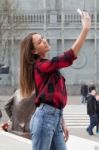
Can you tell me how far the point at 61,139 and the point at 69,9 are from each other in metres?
49.9

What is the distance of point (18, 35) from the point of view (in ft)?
170

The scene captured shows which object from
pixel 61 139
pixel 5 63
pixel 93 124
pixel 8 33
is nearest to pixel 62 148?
pixel 61 139

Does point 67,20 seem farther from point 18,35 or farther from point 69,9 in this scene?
point 18,35

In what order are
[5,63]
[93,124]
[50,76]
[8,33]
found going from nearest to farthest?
[50,76] < [93,124] < [8,33] < [5,63]

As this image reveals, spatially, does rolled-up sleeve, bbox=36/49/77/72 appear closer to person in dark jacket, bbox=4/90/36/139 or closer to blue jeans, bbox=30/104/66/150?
blue jeans, bbox=30/104/66/150

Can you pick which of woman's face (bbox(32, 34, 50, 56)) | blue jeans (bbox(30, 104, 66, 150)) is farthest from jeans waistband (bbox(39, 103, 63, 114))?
woman's face (bbox(32, 34, 50, 56))

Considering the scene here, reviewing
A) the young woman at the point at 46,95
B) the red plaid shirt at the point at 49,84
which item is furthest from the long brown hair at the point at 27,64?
the red plaid shirt at the point at 49,84

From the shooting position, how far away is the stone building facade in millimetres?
52375

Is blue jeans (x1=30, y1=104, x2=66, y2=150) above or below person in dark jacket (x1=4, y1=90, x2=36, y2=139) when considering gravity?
above

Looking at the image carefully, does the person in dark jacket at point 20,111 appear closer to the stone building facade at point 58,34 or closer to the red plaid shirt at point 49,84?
the red plaid shirt at point 49,84

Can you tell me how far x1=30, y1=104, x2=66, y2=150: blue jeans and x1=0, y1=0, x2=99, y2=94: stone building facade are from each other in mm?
45166

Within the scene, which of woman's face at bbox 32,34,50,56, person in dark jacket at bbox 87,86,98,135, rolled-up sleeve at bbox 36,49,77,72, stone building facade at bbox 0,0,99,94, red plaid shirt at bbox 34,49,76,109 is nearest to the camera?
rolled-up sleeve at bbox 36,49,77,72

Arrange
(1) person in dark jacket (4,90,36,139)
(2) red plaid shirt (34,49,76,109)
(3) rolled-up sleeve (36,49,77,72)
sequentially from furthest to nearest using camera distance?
(1) person in dark jacket (4,90,36,139) → (2) red plaid shirt (34,49,76,109) → (3) rolled-up sleeve (36,49,77,72)

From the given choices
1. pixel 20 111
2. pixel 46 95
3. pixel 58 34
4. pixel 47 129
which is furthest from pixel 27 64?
pixel 58 34
